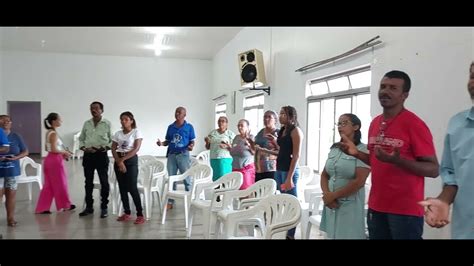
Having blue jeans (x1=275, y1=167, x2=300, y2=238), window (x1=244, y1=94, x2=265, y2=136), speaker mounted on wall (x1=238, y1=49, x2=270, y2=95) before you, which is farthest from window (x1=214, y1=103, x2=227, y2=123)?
blue jeans (x1=275, y1=167, x2=300, y2=238)

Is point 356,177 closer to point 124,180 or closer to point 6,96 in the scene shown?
point 124,180

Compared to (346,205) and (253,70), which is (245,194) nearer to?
(346,205)

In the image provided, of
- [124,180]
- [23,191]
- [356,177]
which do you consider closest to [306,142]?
[124,180]

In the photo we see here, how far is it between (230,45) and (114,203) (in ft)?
11.2

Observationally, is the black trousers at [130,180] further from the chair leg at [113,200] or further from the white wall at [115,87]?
the white wall at [115,87]

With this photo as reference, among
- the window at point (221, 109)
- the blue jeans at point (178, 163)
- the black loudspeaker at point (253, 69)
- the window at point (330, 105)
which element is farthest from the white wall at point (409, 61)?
the window at point (221, 109)

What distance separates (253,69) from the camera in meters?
4.89

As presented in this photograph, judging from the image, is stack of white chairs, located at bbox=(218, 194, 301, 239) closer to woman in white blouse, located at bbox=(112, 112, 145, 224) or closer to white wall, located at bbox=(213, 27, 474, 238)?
white wall, located at bbox=(213, 27, 474, 238)

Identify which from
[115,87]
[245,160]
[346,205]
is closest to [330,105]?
[245,160]

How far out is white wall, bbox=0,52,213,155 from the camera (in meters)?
5.23

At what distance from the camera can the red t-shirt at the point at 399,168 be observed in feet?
4.66

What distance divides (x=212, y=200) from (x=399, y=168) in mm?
1710

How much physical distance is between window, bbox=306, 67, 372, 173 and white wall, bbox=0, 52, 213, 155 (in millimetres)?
2186

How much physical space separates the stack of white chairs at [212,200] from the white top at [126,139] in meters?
0.84
